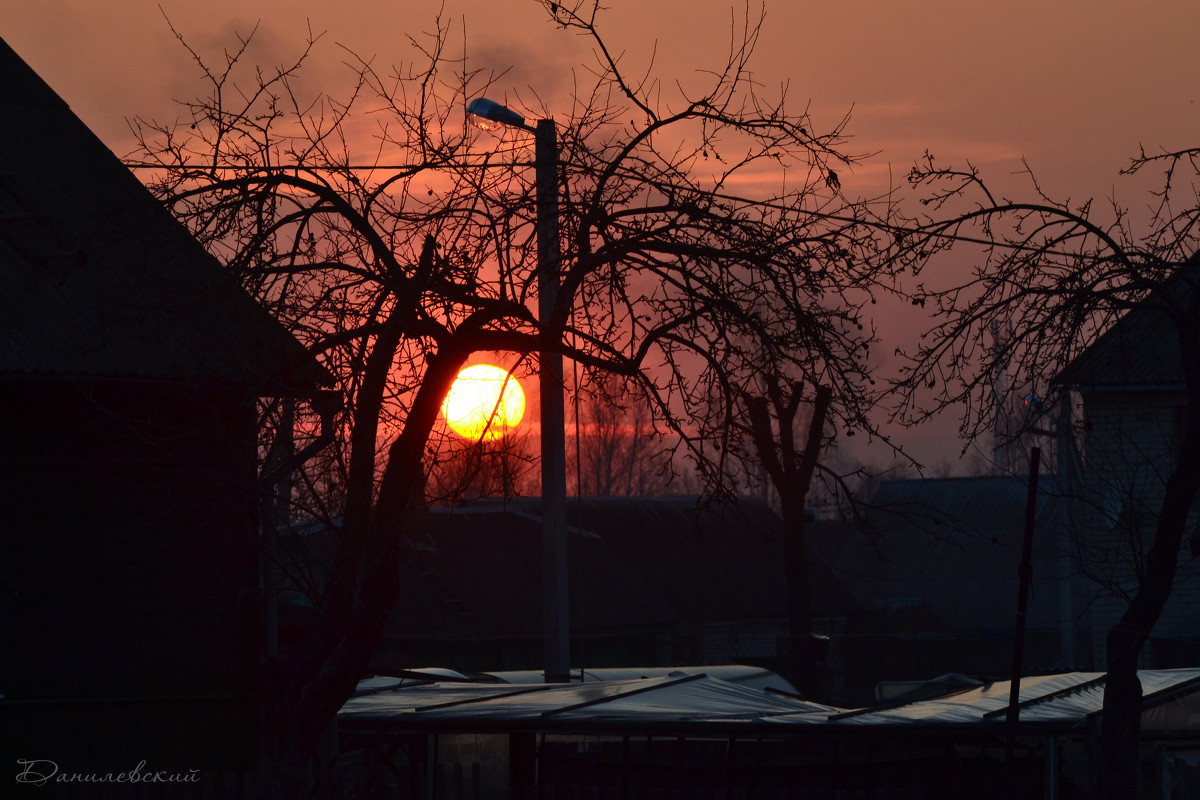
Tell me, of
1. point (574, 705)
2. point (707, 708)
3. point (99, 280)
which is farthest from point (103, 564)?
point (707, 708)

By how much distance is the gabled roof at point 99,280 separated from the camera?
7340mm

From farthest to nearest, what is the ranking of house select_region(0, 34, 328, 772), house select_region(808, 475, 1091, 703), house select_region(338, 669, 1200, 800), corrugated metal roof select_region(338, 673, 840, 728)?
1. house select_region(808, 475, 1091, 703)
2. house select_region(0, 34, 328, 772)
3. corrugated metal roof select_region(338, 673, 840, 728)
4. house select_region(338, 669, 1200, 800)

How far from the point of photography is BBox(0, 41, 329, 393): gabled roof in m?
7.34

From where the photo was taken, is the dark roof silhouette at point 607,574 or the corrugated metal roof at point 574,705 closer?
the corrugated metal roof at point 574,705

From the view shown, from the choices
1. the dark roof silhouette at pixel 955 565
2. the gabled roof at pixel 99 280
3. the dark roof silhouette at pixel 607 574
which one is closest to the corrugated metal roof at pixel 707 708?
the gabled roof at pixel 99 280

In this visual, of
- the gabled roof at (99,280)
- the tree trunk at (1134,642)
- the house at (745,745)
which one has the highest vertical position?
the gabled roof at (99,280)

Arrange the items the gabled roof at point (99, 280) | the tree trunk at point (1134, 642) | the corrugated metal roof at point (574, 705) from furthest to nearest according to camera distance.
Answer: the corrugated metal roof at point (574, 705)
the tree trunk at point (1134, 642)
the gabled roof at point (99, 280)

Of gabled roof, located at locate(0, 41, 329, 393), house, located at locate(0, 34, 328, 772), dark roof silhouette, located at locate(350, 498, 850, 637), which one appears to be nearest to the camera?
gabled roof, located at locate(0, 41, 329, 393)

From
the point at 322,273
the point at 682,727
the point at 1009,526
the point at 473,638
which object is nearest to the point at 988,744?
the point at 682,727

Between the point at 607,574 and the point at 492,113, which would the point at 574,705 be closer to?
the point at 492,113

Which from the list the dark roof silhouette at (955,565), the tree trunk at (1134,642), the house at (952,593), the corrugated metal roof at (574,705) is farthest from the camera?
the dark roof silhouette at (955,565)

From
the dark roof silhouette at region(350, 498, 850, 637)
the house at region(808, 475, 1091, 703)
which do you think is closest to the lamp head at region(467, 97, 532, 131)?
the dark roof silhouette at region(350, 498, 850, 637)

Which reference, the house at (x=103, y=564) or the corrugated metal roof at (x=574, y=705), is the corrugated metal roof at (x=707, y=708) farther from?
the house at (x=103, y=564)

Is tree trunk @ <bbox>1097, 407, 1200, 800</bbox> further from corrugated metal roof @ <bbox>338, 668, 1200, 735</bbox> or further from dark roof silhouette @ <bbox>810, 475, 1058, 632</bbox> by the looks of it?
dark roof silhouette @ <bbox>810, 475, 1058, 632</bbox>
